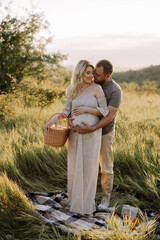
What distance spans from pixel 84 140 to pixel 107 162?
60 cm

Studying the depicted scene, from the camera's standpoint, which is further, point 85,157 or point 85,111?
point 85,157

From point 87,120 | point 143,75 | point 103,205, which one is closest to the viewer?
point 87,120

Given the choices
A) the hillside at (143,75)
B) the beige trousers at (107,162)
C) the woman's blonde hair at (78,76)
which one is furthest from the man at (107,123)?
the hillside at (143,75)

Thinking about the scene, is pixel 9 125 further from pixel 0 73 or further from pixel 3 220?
pixel 3 220

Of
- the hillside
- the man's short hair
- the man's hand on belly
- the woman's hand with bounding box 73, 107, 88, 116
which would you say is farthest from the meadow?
the hillside

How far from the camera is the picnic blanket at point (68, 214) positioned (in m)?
3.33

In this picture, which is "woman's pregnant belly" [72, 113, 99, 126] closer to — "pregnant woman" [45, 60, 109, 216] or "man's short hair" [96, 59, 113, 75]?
"pregnant woman" [45, 60, 109, 216]

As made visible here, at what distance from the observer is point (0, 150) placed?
17.2 ft

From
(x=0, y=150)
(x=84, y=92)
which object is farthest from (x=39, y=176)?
(x=84, y=92)

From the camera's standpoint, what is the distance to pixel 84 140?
3713 mm

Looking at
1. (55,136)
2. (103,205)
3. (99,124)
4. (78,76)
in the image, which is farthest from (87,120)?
(103,205)

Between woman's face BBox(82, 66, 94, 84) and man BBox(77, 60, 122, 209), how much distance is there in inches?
5.6

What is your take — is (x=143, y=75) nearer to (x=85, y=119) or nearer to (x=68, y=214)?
(x=85, y=119)

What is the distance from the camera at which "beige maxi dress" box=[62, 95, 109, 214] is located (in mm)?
3662
